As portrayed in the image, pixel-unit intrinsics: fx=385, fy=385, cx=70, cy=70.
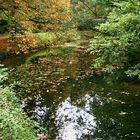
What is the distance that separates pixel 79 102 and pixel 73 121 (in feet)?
9.24

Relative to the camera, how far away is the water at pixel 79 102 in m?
12.6

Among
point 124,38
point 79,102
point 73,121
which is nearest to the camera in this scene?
point 73,121

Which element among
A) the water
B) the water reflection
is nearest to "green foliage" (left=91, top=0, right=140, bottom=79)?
the water

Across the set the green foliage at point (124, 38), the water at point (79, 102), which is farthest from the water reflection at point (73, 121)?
the green foliage at point (124, 38)

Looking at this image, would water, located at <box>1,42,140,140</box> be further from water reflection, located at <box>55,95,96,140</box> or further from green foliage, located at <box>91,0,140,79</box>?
green foliage, located at <box>91,0,140,79</box>

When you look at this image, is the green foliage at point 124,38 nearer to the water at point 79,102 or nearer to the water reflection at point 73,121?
the water at point 79,102

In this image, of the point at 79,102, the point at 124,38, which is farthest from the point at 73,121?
the point at 124,38

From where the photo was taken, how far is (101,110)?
14.9 m

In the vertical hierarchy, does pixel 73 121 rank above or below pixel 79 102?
above

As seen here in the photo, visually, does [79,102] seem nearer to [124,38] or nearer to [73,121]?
[73,121]

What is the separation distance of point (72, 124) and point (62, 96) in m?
4.30

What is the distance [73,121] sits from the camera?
544 inches

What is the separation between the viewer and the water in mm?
12570

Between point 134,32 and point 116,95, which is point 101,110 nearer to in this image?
point 116,95
